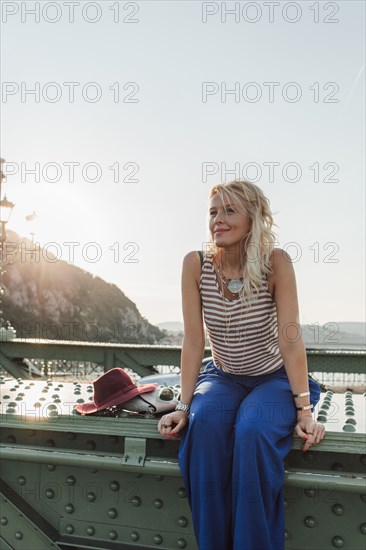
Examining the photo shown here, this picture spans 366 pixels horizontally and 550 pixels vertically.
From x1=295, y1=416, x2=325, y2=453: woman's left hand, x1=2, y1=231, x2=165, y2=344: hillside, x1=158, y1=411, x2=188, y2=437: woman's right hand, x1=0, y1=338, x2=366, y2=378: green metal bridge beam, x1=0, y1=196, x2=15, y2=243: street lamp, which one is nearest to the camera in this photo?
x1=295, y1=416, x2=325, y2=453: woman's left hand

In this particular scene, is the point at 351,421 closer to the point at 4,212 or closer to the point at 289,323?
the point at 289,323

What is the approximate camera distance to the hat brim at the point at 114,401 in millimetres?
3170

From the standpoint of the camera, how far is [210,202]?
3.24 metres

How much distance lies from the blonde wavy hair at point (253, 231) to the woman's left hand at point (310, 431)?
2.34 ft

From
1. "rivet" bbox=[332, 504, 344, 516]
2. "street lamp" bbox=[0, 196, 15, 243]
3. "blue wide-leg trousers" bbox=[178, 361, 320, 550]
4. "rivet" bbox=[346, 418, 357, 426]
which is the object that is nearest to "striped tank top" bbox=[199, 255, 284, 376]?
"blue wide-leg trousers" bbox=[178, 361, 320, 550]

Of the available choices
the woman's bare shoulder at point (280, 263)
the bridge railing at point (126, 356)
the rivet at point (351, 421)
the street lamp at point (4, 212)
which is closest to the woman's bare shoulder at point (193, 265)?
the woman's bare shoulder at point (280, 263)

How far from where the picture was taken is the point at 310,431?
2.76 m

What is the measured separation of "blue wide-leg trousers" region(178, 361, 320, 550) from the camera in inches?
103

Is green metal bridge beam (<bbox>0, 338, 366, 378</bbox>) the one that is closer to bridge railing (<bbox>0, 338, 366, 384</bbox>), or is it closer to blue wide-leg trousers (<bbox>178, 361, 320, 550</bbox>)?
bridge railing (<bbox>0, 338, 366, 384</bbox>)

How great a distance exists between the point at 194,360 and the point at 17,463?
1.32 metres

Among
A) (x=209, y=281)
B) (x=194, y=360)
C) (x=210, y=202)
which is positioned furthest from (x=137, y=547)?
(x=210, y=202)

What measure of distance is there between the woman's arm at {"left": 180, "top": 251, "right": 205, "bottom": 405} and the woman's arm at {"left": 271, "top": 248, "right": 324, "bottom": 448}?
468 mm

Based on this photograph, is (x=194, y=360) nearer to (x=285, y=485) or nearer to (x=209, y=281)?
(x=209, y=281)

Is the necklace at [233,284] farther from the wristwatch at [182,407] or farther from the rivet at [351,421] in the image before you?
the rivet at [351,421]
